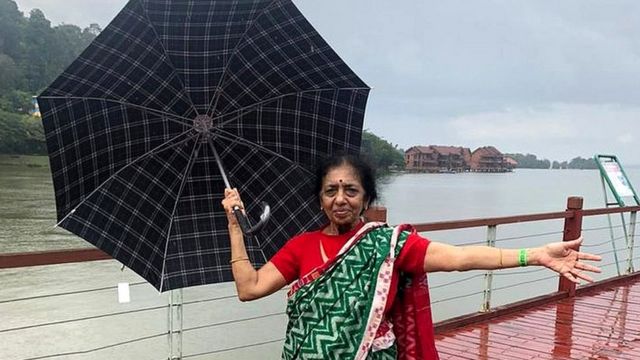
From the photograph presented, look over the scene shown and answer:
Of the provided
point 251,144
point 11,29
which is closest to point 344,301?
point 251,144

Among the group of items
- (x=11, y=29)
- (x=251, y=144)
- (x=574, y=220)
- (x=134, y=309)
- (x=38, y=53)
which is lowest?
(x=134, y=309)

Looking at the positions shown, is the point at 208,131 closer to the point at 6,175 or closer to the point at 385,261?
the point at 385,261

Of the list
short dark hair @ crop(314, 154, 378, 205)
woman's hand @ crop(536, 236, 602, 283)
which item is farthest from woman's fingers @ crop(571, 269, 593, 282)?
short dark hair @ crop(314, 154, 378, 205)

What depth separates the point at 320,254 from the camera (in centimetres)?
158

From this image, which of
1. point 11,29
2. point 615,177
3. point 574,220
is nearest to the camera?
point 574,220

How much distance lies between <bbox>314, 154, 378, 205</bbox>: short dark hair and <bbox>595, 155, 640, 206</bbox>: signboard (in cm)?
557

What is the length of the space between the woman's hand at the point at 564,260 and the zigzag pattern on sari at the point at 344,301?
1.06 ft

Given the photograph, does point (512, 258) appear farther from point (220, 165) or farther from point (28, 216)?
point (28, 216)

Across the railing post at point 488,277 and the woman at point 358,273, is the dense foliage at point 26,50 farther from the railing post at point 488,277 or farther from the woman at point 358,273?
the woman at point 358,273

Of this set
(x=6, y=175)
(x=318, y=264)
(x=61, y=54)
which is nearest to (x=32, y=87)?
(x=61, y=54)

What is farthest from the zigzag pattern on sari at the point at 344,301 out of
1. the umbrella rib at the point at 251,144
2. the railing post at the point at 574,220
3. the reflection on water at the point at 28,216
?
the reflection on water at the point at 28,216

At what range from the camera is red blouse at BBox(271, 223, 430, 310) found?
1.50m

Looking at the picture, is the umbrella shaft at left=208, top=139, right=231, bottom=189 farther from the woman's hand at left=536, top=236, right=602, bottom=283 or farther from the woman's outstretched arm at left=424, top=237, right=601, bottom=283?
the woman's hand at left=536, top=236, right=602, bottom=283

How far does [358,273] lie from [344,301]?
0.24 feet
